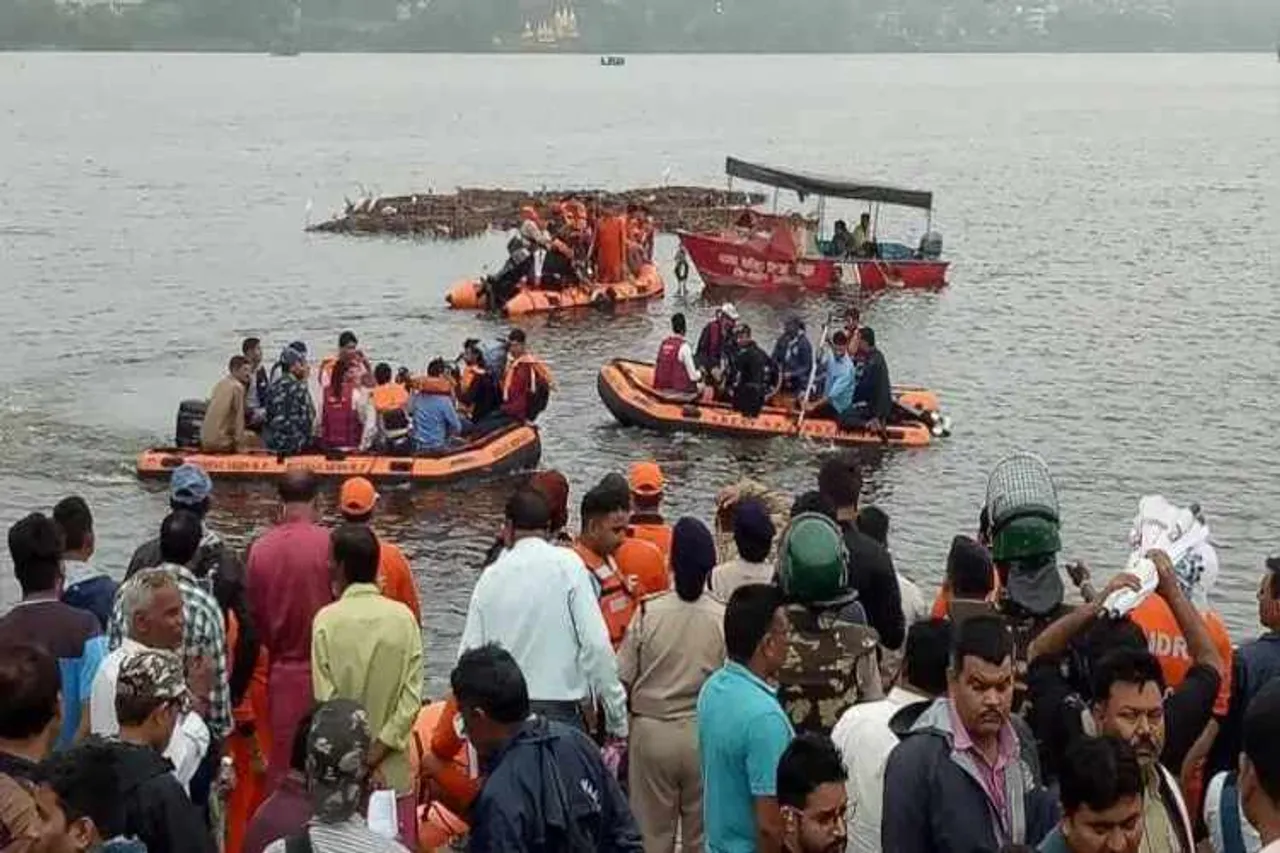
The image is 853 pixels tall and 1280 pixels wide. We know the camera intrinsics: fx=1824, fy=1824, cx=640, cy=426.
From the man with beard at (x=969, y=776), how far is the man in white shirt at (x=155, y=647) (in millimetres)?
2320

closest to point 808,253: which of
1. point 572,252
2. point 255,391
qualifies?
point 572,252

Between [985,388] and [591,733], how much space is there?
78.0ft

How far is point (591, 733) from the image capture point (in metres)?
7.50

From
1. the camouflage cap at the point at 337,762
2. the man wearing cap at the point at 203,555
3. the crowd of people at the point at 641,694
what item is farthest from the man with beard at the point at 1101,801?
the man wearing cap at the point at 203,555

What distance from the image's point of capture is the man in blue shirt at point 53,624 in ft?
22.1

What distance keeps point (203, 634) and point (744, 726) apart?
7.64 feet

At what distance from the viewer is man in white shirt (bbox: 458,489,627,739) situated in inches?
280

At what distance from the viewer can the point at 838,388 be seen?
885 inches

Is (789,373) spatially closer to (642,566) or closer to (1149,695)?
(642,566)

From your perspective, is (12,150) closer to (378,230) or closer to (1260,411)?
(378,230)

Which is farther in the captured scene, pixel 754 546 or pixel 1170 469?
pixel 1170 469

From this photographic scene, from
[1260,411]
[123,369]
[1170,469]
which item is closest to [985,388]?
[1260,411]

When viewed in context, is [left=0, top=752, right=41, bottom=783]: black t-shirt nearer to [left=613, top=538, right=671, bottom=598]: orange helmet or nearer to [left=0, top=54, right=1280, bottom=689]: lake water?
[left=613, top=538, right=671, bottom=598]: orange helmet

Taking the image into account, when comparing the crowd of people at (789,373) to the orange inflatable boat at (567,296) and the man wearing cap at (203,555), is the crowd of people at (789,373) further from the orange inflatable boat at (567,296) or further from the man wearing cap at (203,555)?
the man wearing cap at (203,555)
